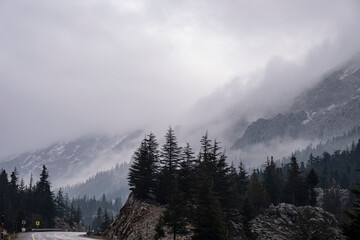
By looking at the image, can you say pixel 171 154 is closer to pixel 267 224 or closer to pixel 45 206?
pixel 267 224

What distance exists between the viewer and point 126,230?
5919 cm

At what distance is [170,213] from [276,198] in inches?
2411

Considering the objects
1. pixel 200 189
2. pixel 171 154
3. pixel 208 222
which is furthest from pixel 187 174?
pixel 208 222

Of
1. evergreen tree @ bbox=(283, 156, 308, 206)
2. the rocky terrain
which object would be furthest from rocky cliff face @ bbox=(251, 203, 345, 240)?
evergreen tree @ bbox=(283, 156, 308, 206)

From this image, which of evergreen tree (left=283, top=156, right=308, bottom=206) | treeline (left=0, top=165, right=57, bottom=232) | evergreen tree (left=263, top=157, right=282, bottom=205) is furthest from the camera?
treeline (left=0, top=165, right=57, bottom=232)

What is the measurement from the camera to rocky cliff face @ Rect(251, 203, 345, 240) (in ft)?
221

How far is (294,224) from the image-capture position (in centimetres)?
7956

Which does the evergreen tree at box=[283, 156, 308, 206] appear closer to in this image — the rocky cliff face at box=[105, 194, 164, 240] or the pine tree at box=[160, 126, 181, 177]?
the pine tree at box=[160, 126, 181, 177]

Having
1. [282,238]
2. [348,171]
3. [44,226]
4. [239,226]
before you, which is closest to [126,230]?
[239,226]

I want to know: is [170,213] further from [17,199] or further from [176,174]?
[17,199]

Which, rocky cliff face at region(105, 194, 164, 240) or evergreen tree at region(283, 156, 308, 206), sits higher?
evergreen tree at region(283, 156, 308, 206)

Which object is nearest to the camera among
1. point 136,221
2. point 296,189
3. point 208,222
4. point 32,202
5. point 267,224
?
point 208,222

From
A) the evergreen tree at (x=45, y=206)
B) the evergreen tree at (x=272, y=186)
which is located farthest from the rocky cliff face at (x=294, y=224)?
the evergreen tree at (x=45, y=206)

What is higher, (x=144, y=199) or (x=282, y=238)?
(x=144, y=199)
